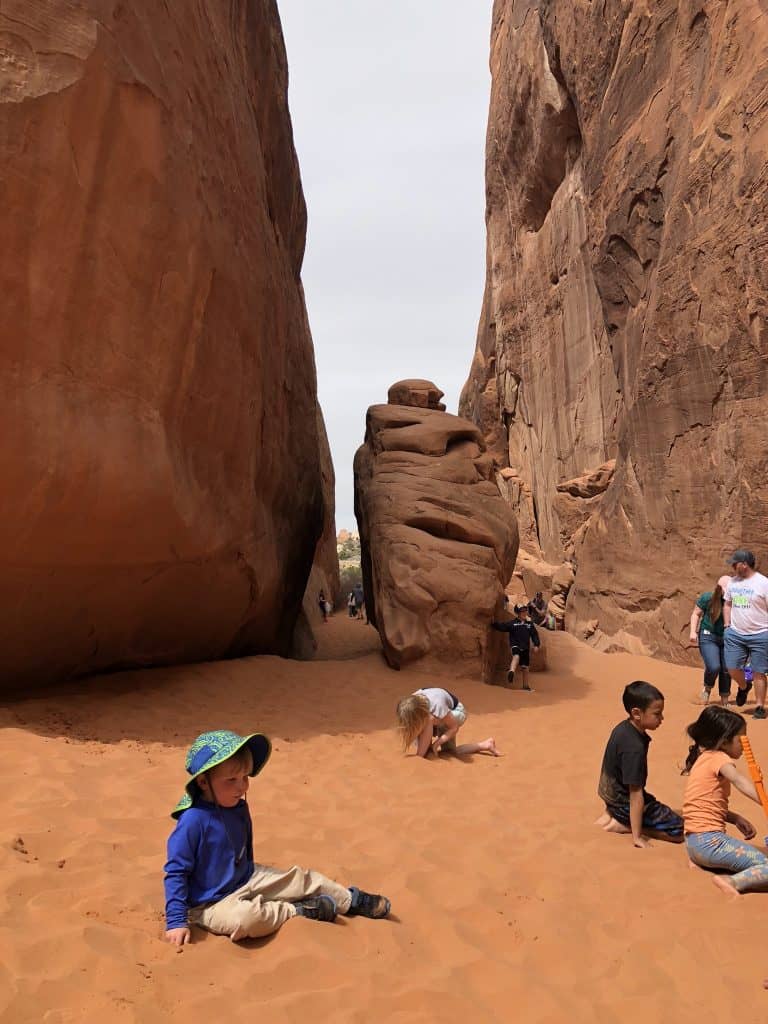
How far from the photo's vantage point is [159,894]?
298 centimetres

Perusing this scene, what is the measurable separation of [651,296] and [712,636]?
24.3 ft

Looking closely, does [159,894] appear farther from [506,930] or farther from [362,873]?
[506,930]

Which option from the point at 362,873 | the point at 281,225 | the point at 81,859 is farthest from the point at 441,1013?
the point at 281,225

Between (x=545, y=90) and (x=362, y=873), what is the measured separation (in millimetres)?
23745

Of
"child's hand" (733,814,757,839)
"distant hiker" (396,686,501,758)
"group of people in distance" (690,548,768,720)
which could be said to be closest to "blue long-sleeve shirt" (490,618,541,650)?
"group of people in distance" (690,548,768,720)

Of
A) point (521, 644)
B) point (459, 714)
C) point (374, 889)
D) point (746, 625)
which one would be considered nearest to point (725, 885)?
point (374, 889)

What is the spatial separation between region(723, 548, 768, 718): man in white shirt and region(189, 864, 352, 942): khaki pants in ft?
18.0

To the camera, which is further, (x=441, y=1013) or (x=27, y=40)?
(x=27, y=40)

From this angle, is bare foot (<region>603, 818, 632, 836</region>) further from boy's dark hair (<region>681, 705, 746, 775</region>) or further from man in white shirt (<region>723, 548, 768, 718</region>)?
man in white shirt (<region>723, 548, 768, 718</region>)

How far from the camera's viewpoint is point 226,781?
281cm

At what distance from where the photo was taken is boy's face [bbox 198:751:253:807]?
2805 mm

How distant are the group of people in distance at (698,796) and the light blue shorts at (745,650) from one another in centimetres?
328

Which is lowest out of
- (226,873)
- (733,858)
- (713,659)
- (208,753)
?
(713,659)

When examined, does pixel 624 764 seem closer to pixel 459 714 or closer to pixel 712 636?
pixel 459 714
